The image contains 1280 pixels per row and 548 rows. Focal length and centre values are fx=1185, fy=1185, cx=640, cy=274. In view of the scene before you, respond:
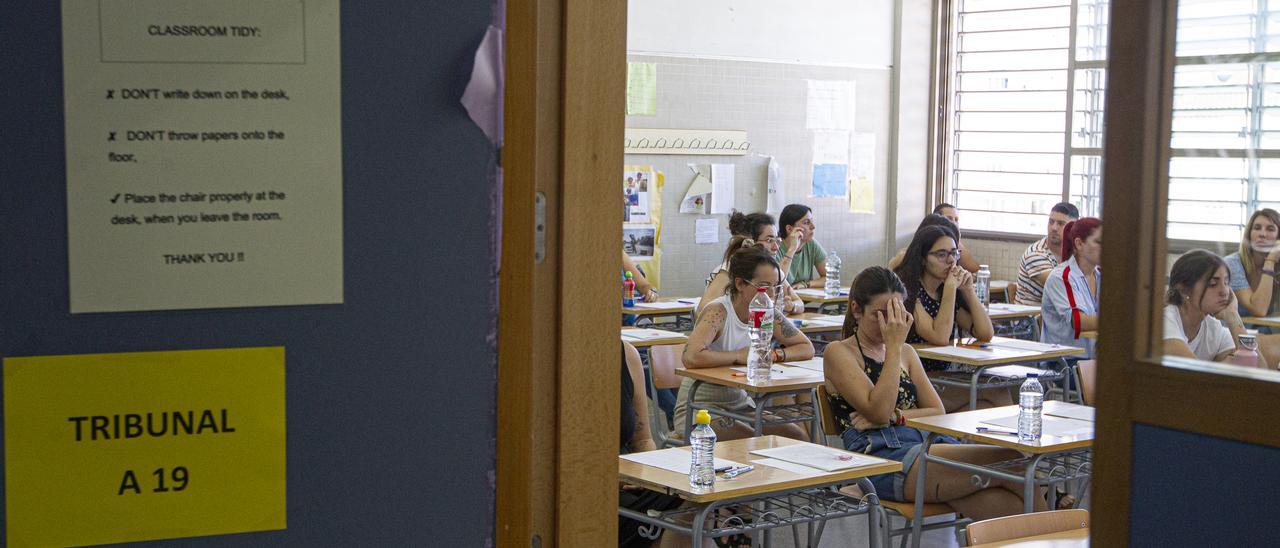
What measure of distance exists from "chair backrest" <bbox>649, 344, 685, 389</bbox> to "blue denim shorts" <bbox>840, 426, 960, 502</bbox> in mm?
1475

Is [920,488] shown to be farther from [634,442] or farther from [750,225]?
[750,225]

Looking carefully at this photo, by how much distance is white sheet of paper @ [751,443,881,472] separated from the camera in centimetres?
410

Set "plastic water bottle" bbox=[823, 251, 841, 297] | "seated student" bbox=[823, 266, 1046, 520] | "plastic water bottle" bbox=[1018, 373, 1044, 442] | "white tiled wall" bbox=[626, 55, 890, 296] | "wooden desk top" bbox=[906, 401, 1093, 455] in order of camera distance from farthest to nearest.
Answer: "white tiled wall" bbox=[626, 55, 890, 296] → "plastic water bottle" bbox=[823, 251, 841, 297] → "seated student" bbox=[823, 266, 1046, 520] → "plastic water bottle" bbox=[1018, 373, 1044, 442] → "wooden desk top" bbox=[906, 401, 1093, 455]

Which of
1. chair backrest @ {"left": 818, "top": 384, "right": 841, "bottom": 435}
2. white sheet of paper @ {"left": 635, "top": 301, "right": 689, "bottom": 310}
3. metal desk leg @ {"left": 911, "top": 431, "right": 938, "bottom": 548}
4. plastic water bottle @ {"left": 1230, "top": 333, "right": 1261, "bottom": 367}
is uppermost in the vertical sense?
plastic water bottle @ {"left": 1230, "top": 333, "right": 1261, "bottom": 367}

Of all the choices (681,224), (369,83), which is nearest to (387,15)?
(369,83)

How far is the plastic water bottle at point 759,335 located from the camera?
5652mm

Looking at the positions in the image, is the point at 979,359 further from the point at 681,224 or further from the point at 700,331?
the point at 681,224

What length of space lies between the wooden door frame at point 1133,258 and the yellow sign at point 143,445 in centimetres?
105

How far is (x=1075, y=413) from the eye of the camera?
16.8 feet

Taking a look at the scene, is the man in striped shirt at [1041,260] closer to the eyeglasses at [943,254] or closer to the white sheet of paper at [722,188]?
the white sheet of paper at [722,188]

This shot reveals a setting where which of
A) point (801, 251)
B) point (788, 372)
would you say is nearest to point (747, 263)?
point (788, 372)

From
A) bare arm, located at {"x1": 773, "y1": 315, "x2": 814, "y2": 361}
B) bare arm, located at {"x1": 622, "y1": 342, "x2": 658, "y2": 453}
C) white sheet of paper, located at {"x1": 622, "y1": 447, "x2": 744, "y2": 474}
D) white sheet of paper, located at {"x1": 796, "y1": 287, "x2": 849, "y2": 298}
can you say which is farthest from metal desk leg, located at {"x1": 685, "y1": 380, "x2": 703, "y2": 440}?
white sheet of paper, located at {"x1": 796, "y1": 287, "x2": 849, "y2": 298}

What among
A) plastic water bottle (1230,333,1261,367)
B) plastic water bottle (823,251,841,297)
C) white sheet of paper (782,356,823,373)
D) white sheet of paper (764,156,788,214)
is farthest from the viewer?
white sheet of paper (764,156,788,214)

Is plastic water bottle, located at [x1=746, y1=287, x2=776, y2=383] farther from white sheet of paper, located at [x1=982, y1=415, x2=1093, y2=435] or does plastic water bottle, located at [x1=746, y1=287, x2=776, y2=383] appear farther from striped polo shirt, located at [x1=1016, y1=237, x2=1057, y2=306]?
striped polo shirt, located at [x1=1016, y1=237, x2=1057, y2=306]
